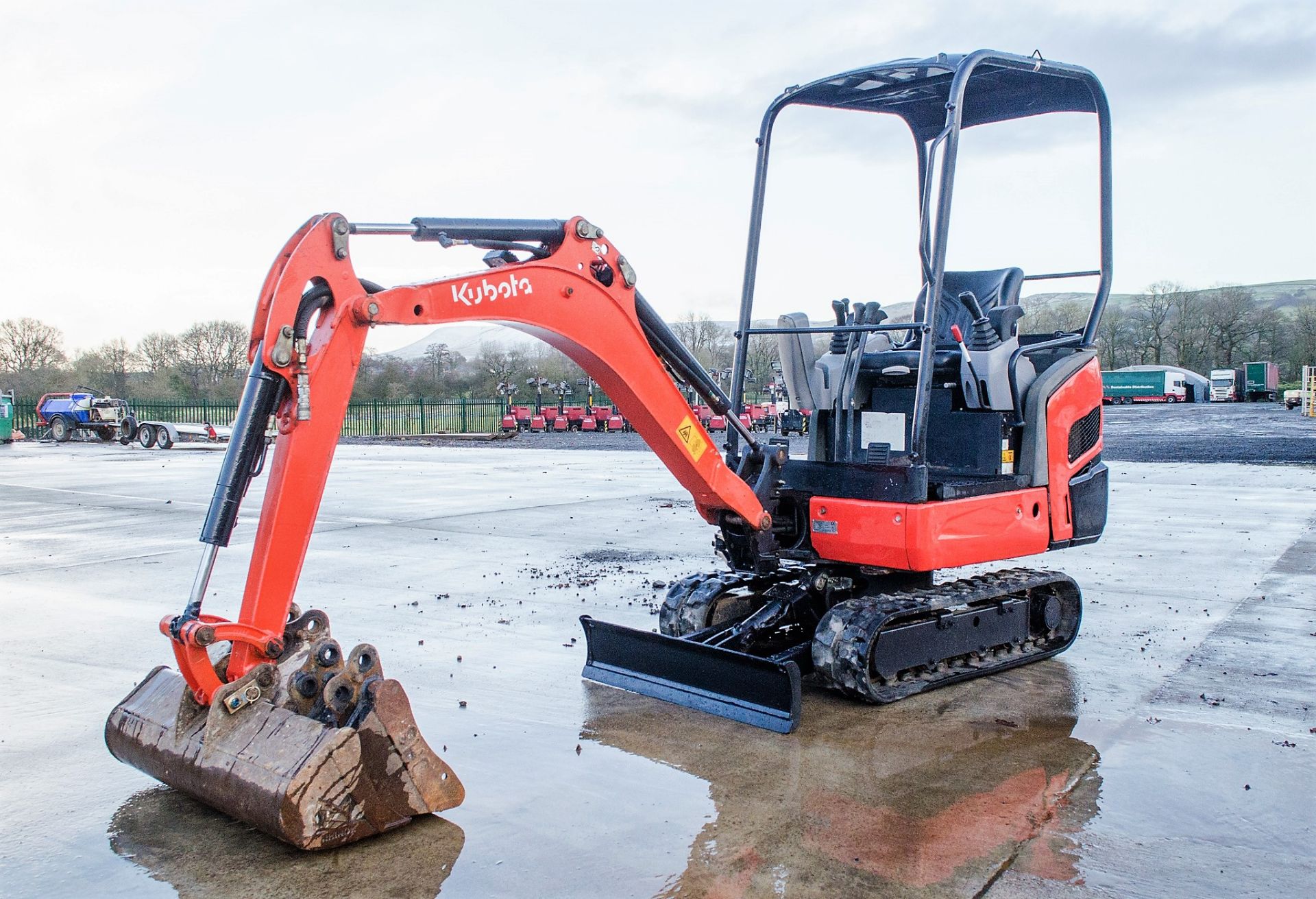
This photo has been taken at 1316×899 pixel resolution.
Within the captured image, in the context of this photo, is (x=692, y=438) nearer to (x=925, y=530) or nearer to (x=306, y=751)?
(x=925, y=530)

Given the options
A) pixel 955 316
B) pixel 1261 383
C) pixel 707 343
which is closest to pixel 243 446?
pixel 955 316

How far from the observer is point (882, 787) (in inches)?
177

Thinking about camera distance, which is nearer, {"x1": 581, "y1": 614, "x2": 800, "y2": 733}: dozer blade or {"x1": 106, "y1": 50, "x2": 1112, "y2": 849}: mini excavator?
{"x1": 106, "y1": 50, "x2": 1112, "y2": 849}: mini excavator

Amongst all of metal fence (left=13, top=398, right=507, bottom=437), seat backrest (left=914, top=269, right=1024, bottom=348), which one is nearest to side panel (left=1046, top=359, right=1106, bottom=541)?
seat backrest (left=914, top=269, right=1024, bottom=348)

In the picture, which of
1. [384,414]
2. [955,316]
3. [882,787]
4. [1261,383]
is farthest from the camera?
[1261,383]

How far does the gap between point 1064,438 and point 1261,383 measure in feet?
242

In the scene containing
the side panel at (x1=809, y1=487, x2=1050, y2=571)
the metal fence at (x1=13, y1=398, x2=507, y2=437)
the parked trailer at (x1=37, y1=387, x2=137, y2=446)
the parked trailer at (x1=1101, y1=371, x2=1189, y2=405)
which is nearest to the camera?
the side panel at (x1=809, y1=487, x2=1050, y2=571)

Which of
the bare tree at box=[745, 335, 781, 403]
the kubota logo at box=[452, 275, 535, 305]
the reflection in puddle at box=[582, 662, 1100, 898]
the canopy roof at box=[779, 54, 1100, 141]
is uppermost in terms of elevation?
the canopy roof at box=[779, 54, 1100, 141]

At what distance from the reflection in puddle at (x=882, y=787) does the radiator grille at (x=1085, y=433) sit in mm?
1408

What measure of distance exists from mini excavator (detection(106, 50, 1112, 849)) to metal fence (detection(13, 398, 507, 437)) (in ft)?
132

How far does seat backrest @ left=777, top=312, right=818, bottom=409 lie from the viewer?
6.31m

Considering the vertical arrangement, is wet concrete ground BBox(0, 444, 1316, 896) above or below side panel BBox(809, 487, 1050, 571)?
below

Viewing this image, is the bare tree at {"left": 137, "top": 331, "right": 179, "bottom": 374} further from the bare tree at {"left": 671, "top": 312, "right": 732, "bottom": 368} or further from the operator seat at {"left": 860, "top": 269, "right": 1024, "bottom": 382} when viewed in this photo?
the operator seat at {"left": 860, "top": 269, "right": 1024, "bottom": 382}

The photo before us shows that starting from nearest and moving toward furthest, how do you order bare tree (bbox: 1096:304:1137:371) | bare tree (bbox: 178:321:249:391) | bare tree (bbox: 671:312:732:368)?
bare tree (bbox: 671:312:732:368) < bare tree (bbox: 178:321:249:391) < bare tree (bbox: 1096:304:1137:371)
